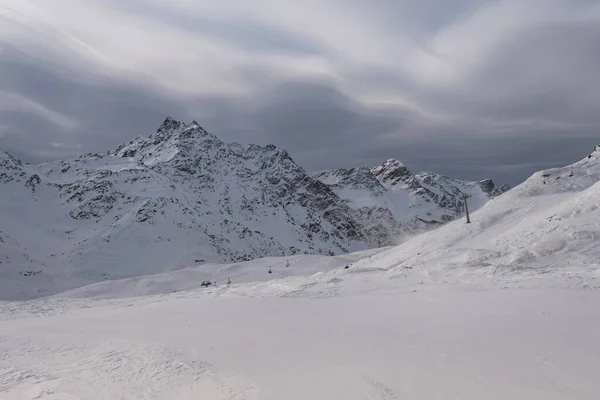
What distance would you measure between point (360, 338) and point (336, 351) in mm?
1214

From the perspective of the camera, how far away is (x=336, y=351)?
10.3 metres

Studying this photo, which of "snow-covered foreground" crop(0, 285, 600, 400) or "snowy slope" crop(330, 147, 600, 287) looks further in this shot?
"snowy slope" crop(330, 147, 600, 287)

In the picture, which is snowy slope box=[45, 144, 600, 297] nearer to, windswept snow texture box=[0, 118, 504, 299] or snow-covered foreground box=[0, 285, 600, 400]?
snow-covered foreground box=[0, 285, 600, 400]

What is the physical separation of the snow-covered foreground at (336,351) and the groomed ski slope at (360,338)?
42 millimetres

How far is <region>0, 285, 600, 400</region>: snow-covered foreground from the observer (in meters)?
8.09

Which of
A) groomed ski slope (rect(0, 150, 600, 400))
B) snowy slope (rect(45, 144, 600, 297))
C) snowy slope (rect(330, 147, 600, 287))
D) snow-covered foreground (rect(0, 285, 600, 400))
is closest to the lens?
snow-covered foreground (rect(0, 285, 600, 400))

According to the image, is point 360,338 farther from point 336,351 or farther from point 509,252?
point 509,252

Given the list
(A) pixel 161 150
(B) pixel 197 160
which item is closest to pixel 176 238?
(B) pixel 197 160

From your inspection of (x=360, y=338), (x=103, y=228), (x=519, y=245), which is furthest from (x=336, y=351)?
(x=103, y=228)

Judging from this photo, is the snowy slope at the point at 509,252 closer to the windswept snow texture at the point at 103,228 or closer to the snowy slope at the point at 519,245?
the snowy slope at the point at 519,245

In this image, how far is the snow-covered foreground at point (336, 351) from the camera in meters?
8.09

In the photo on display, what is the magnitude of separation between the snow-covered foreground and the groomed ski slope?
4cm

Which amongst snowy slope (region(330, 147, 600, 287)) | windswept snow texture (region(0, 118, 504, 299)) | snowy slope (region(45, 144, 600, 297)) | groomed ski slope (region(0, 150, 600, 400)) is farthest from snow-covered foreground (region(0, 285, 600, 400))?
windswept snow texture (region(0, 118, 504, 299))

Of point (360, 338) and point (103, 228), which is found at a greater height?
point (103, 228)
